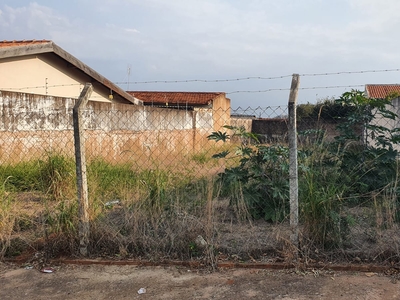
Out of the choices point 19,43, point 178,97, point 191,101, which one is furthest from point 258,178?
point 178,97

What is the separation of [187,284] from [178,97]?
17.2 metres

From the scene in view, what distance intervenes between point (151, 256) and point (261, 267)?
3.15ft

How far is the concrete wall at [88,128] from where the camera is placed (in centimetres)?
649

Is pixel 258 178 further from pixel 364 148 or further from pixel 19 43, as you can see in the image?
pixel 19 43

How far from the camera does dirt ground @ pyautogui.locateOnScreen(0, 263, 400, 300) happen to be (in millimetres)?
2631

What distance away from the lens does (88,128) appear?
8133 mm

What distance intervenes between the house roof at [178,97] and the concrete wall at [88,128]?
6.24 m

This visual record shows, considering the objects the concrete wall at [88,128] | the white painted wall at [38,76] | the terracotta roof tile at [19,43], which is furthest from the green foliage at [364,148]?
the terracotta roof tile at [19,43]

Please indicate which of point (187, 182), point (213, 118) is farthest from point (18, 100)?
point (213, 118)

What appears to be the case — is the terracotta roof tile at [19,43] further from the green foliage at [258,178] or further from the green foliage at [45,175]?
the green foliage at [258,178]

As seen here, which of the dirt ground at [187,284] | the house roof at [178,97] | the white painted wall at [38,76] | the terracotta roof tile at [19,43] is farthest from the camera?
the house roof at [178,97]

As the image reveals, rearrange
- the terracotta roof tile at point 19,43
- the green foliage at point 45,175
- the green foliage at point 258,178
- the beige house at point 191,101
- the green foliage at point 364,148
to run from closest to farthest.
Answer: the green foliage at point 258,178
the green foliage at point 364,148
the green foliage at point 45,175
the terracotta roof tile at point 19,43
the beige house at point 191,101

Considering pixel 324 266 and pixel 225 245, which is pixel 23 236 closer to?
pixel 225 245

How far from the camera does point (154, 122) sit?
11.0m
